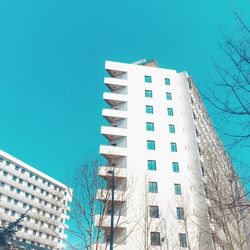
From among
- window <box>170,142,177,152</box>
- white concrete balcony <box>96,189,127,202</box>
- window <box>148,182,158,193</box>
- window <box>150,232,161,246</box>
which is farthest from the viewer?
window <box>170,142,177,152</box>

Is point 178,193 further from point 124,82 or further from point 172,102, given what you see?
point 124,82

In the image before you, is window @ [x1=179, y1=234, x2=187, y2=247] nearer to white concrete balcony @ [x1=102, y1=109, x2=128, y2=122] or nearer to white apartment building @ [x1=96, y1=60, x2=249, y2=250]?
white apartment building @ [x1=96, y1=60, x2=249, y2=250]

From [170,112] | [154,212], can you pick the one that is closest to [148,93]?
[170,112]

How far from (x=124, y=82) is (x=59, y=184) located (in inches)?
1604

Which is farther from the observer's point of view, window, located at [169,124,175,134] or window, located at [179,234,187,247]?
window, located at [169,124,175,134]

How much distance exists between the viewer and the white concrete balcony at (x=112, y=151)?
91.7ft

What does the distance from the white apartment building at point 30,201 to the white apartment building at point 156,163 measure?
23969mm

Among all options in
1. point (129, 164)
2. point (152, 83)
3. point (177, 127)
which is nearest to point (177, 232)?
point (129, 164)

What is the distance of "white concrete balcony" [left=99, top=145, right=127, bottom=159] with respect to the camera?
2794 cm

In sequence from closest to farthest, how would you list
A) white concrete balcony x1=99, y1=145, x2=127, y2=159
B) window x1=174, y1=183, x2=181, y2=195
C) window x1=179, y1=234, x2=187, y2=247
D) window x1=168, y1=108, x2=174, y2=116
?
window x1=179, y1=234, x2=187, y2=247 → window x1=174, y1=183, x2=181, y2=195 → white concrete balcony x1=99, y1=145, x2=127, y2=159 → window x1=168, y1=108, x2=174, y2=116

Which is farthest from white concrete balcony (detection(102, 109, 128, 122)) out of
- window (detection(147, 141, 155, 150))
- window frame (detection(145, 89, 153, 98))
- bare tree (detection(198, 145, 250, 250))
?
bare tree (detection(198, 145, 250, 250))

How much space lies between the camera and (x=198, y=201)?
27078 millimetres

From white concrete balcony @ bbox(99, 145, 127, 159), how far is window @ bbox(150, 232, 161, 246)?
9202mm

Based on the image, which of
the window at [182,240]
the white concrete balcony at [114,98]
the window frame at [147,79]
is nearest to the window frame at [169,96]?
the window frame at [147,79]
